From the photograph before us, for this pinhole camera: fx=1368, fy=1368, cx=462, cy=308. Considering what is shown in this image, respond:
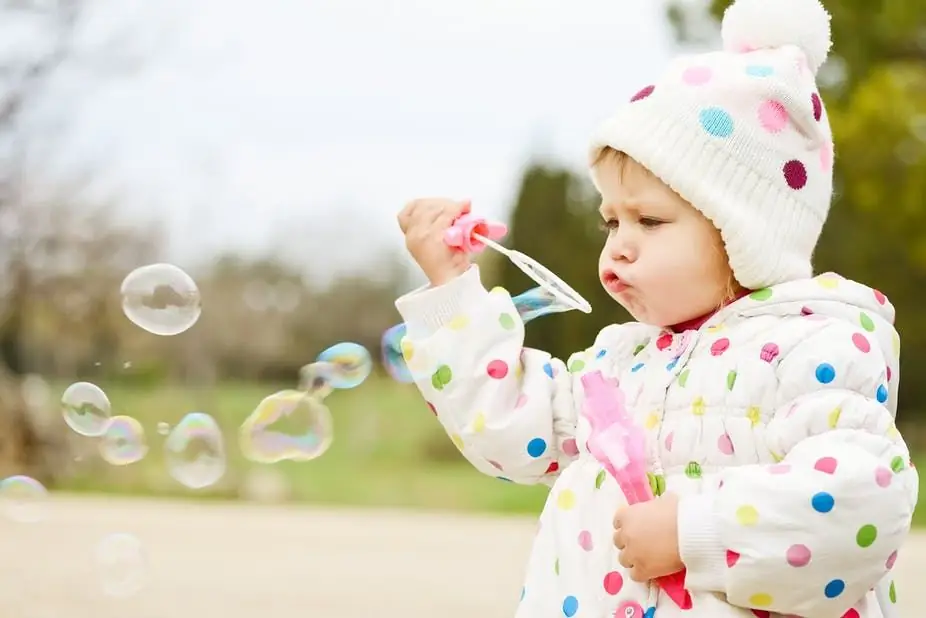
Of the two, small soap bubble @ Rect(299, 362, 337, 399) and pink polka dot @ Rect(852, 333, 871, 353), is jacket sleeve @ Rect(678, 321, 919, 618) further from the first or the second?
small soap bubble @ Rect(299, 362, 337, 399)

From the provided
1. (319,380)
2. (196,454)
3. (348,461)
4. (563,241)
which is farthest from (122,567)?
(348,461)

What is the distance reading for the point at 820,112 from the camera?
1.52m

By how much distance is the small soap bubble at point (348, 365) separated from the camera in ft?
7.02

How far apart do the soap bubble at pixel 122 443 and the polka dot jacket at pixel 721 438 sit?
85 centimetres

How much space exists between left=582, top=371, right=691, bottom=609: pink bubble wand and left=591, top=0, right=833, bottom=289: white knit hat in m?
0.19

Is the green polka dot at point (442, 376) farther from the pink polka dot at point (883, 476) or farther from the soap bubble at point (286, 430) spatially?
the soap bubble at point (286, 430)

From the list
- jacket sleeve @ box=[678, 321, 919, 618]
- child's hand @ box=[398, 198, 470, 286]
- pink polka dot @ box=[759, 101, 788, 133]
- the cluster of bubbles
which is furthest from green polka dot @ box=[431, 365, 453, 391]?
the cluster of bubbles

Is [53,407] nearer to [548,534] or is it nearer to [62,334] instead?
[62,334]

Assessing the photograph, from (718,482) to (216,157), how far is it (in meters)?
6.97

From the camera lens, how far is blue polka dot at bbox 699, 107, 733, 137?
1.46 m

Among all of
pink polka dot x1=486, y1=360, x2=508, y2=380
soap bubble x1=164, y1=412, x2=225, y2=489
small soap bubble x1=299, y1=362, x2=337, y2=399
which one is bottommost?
soap bubble x1=164, y1=412, x2=225, y2=489

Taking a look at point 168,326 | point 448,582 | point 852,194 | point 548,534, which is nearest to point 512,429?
point 548,534

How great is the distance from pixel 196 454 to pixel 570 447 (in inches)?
38.2

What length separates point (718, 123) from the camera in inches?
57.5
